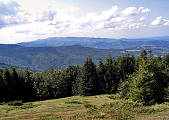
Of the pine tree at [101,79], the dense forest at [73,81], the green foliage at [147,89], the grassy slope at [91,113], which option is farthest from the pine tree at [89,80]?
the grassy slope at [91,113]

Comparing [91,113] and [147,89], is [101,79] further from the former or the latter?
[91,113]

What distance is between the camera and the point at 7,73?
59.3m

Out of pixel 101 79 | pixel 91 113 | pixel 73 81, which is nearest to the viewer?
pixel 91 113

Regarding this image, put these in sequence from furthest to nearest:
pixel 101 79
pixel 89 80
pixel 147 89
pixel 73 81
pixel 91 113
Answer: pixel 73 81 < pixel 101 79 < pixel 89 80 < pixel 147 89 < pixel 91 113

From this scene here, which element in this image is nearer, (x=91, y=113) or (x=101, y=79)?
(x=91, y=113)

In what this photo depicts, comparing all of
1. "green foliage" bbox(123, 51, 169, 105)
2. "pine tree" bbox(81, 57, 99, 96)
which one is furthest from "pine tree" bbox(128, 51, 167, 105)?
"pine tree" bbox(81, 57, 99, 96)

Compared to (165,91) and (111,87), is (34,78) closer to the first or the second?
(111,87)

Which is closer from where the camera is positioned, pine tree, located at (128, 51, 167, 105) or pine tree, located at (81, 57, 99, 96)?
pine tree, located at (128, 51, 167, 105)

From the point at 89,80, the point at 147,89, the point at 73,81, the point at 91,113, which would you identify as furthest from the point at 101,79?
the point at 91,113

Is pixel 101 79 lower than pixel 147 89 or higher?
lower

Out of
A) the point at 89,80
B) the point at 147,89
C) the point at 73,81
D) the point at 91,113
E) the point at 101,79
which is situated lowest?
the point at 73,81

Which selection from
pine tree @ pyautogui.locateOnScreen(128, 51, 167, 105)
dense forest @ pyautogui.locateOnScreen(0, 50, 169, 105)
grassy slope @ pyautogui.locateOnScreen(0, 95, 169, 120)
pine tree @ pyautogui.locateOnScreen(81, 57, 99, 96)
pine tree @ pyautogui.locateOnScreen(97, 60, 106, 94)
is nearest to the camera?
grassy slope @ pyautogui.locateOnScreen(0, 95, 169, 120)

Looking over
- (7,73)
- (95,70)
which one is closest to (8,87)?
(7,73)

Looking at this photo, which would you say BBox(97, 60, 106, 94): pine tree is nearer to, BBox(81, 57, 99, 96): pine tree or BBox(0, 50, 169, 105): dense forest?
BBox(0, 50, 169, 105): dense forest
